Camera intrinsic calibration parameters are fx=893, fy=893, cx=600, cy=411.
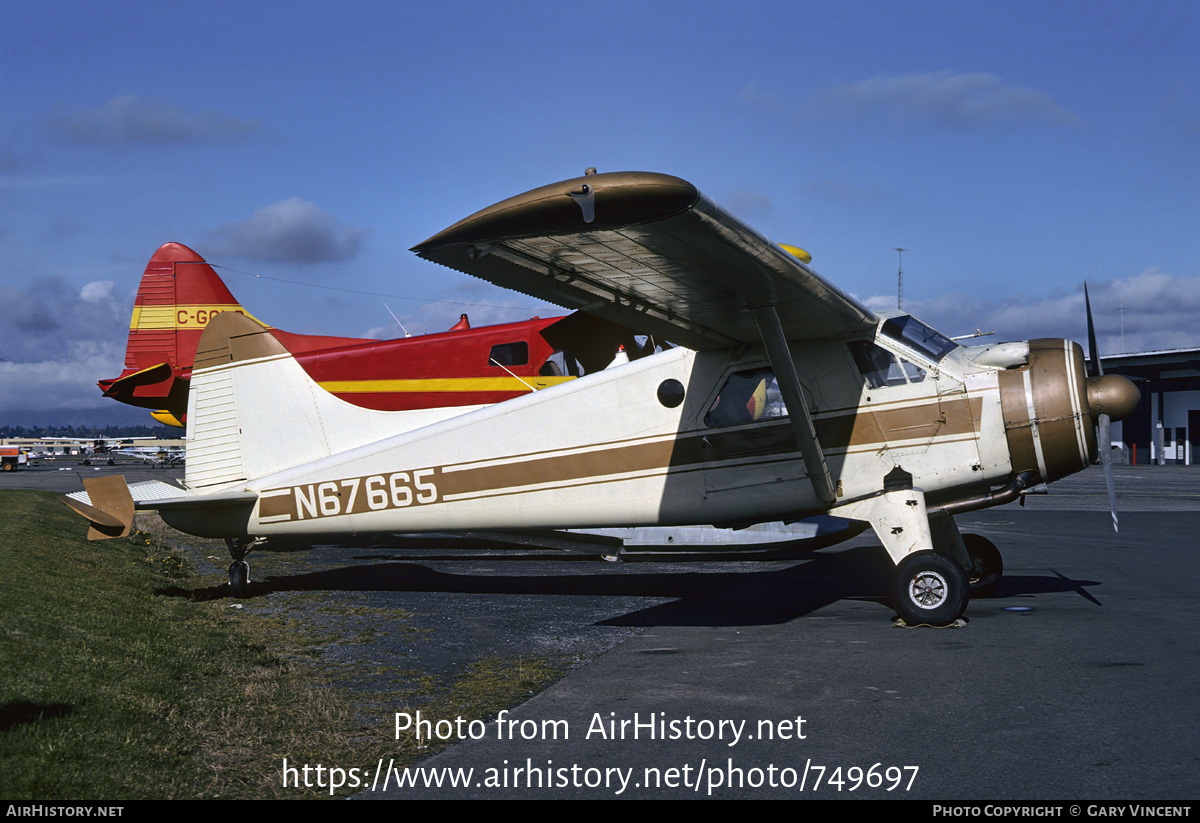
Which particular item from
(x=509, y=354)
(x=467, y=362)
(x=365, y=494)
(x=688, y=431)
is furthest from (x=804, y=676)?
(x=467, y=362)

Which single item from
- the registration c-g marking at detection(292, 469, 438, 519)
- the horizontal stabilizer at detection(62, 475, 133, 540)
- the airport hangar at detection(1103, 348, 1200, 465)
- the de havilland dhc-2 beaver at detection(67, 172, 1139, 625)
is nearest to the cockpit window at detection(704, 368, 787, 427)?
the de havilland dhc-2 beaver at detection(67, 172, 1139, 625)

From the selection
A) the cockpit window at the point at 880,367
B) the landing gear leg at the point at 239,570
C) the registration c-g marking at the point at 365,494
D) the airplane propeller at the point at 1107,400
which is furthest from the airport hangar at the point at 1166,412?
the landing gear leg at the point at 239,570

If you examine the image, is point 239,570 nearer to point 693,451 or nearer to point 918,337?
point 693,451

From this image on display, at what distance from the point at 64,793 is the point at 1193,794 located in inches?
192

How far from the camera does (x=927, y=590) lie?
306 inches

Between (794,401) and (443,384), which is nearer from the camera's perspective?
(794,401)

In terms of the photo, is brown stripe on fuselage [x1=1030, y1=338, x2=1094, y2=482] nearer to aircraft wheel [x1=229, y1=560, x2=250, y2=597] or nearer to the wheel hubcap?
the wheel hubcap

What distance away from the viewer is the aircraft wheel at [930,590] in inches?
301

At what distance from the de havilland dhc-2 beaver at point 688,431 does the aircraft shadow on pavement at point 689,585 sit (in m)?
0.92

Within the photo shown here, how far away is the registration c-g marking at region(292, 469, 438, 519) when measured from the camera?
382 inches

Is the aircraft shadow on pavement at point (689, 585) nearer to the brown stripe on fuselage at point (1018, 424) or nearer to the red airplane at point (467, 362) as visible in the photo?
the brown stripe on fuselage at point (1018, 424)

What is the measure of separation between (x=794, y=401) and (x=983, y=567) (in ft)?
11.0
